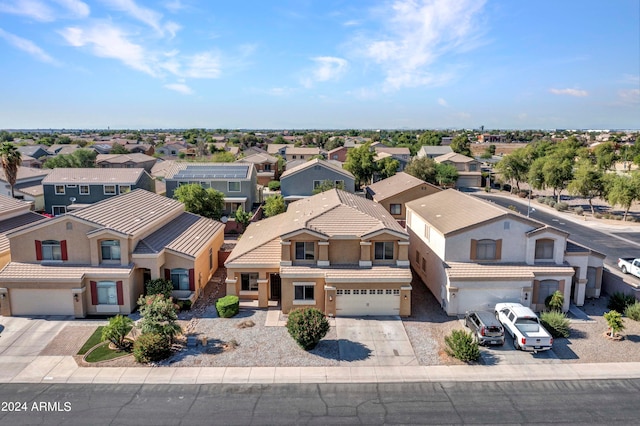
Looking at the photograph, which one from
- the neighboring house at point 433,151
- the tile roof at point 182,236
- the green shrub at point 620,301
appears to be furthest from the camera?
the neighboring house at point 433,151

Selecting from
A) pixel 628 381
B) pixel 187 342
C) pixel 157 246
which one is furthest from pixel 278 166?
pixel 628 381

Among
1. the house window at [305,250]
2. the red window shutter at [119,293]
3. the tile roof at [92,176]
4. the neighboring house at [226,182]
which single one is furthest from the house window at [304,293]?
the tile roof at [92,176]

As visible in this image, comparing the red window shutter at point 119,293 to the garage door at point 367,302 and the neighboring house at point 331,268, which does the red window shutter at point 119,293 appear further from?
the garage door at point 367,302

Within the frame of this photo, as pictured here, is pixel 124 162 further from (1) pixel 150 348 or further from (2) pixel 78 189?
(1) pixel 150 348

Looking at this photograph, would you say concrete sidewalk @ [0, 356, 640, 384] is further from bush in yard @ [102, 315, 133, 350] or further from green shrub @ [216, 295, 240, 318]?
green shrub @ [216, 295, 240, 318]

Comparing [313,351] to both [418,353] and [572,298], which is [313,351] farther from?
[572,298]

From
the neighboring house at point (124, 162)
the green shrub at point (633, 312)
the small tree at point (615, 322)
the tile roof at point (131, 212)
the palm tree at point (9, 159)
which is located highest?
the palm tree at point (9, 159)
